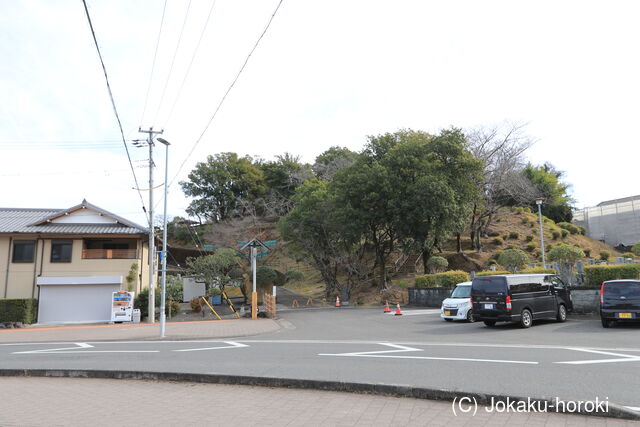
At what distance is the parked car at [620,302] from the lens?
13.9 metres

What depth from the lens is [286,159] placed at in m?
60.0

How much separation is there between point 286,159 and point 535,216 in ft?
102

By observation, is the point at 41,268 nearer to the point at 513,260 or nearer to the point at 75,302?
the point at 75,302

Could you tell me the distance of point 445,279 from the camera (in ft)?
89.5

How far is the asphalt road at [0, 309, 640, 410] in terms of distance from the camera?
6.86 meters

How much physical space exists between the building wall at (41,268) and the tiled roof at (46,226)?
61 centimetres

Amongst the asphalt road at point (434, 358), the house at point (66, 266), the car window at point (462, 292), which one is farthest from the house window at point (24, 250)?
the car window at point (462, 292)

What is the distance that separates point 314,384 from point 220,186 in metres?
50.3

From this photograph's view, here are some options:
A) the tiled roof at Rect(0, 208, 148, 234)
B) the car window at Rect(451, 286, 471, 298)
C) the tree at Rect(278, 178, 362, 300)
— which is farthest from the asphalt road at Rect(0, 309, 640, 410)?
the tree at Rect(278, 178, 362, 300)

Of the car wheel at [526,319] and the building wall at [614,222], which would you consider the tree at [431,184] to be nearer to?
the car wheel at [526,319]

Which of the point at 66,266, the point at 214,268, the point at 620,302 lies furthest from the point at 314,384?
the point at 66,266

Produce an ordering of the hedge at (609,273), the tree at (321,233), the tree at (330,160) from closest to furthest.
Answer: the hedge at (609,273), the tree at (321,233), the tree at (330,160)

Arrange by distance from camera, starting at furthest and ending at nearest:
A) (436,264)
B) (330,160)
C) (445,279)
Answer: (330,160) → (436,264) → (445,279)

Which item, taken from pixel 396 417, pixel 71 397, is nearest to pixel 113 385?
pixel 71 397
